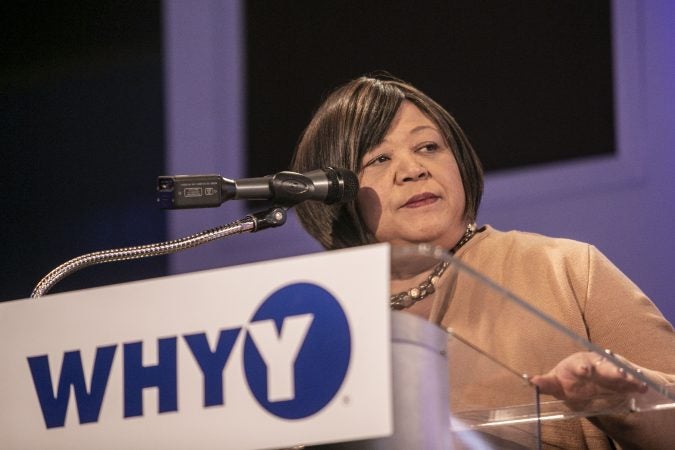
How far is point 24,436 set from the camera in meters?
1.25

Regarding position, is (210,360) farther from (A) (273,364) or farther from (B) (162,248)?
(B) (162,248)

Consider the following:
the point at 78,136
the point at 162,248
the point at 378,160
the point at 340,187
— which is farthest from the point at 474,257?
the point at 78,136

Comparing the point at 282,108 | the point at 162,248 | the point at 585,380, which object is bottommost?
the point at 585,380

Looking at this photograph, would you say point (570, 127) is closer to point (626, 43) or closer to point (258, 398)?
point (626, 43)

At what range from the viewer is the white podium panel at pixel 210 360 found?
1.08m

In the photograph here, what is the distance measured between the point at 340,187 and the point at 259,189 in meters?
0.13

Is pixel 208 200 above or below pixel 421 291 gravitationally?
above

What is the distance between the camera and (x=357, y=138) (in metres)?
2.18

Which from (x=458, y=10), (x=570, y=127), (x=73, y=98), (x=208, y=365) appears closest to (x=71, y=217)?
(x=73, y=98)

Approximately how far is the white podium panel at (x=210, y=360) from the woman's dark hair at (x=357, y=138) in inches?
37.9

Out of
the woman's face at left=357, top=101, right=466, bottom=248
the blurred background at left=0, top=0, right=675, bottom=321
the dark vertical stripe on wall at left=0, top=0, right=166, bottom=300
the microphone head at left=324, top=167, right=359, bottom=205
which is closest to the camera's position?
the microphone head at left=324, top=167, right=359, bottom=205

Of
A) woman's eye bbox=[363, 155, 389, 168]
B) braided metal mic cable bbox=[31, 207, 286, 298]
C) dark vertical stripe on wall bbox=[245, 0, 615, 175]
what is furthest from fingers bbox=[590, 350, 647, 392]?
dark vertical stripe on wall bbox=[245, 0, 615, 175]

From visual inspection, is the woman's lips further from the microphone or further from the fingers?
the fingers

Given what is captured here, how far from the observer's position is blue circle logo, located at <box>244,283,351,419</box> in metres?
1.08
